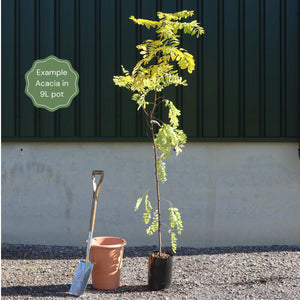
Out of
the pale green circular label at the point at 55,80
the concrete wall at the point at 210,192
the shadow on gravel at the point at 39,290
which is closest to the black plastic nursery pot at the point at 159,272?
the shadow on gravel at the point at 39,290

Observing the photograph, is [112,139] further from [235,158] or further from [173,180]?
[235,158]

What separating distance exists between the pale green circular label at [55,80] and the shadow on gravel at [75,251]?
224 cm

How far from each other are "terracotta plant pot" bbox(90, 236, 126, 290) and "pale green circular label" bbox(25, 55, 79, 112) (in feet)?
9.13

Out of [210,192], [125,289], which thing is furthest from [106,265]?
[210,192]

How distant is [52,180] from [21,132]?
3.05ft

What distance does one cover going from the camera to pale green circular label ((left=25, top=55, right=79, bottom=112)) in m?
6.27

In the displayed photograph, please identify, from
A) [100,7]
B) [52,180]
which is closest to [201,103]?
[100,7]

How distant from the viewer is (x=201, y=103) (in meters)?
6.22

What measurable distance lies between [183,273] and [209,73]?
3.12m

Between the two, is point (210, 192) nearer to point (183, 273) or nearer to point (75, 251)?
point (183, 273)

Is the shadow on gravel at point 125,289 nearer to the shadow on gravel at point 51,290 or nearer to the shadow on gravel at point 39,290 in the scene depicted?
the shadow on gravel at point 51,290

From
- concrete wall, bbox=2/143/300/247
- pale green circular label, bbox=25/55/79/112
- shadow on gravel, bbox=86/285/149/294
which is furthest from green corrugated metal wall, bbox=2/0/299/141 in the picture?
shadow on gravel, bbox=86/285/149/294

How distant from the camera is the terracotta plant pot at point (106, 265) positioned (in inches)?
171

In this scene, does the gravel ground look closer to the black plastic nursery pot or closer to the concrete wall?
the black plastic nursery pot
